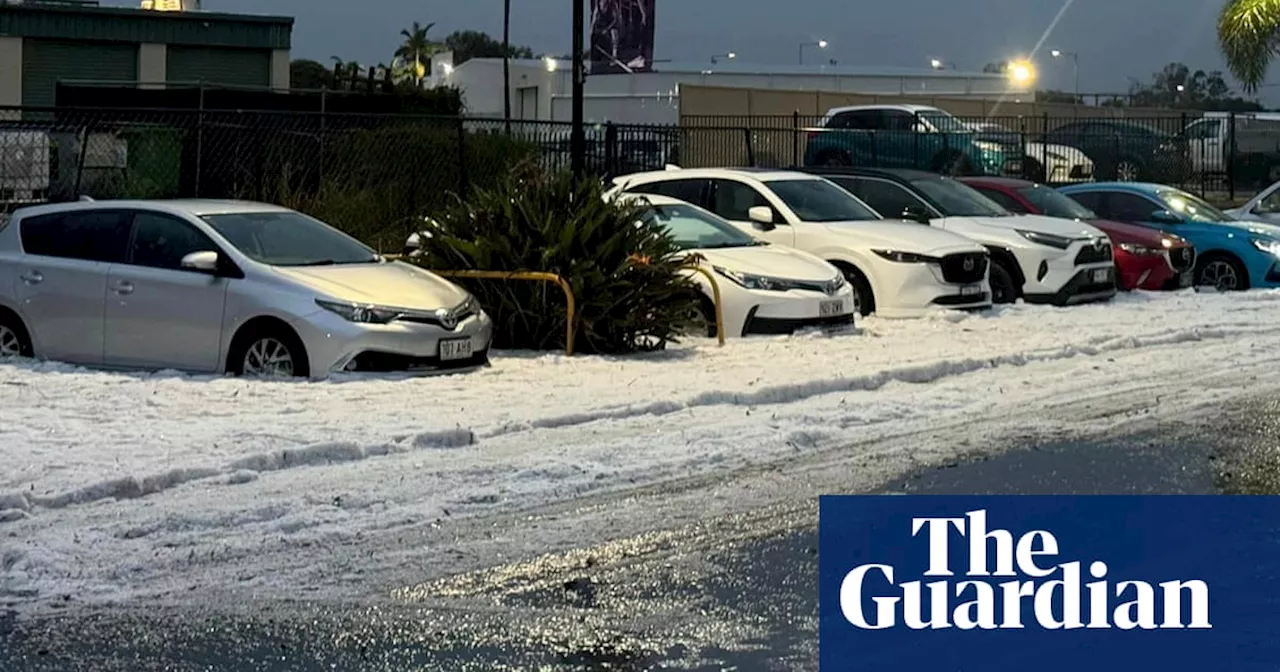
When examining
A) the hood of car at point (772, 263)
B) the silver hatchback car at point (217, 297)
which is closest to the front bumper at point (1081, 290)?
the hood of car at point (772, 263)

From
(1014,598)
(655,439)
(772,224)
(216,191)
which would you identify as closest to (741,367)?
(655,439)

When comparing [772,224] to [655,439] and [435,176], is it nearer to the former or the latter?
[435,176]

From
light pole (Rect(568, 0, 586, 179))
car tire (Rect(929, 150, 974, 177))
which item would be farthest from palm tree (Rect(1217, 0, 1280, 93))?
light pole (Rect(568, 0, 586, 179))

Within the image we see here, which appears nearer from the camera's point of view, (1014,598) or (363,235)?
(1014,598)

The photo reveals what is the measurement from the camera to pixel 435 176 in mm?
21562

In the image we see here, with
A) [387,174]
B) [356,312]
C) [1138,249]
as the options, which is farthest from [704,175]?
[356,312]

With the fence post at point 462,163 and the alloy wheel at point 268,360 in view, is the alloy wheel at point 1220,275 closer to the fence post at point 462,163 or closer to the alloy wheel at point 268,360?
the fence post at point 462,163

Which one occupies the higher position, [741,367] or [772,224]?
[772,224]

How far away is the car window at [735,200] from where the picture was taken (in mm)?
18250

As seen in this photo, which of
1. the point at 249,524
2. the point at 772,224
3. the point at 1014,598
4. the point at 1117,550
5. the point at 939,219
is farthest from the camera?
the point at 939,219

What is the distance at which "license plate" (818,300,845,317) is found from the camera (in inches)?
616

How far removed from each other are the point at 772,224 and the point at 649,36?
374 centimetres

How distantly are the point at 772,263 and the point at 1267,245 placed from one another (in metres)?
7.71

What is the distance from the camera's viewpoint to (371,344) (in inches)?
486
